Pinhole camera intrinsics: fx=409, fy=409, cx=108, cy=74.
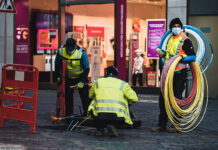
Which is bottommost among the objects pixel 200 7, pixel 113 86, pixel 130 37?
pixel 113 86

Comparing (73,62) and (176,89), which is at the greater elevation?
(73,62)

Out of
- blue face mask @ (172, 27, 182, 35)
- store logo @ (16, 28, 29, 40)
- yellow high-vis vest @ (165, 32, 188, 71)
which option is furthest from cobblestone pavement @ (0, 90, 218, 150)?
store logo @ (16, 28, 29, 40)

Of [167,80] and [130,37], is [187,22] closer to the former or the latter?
[130,37]

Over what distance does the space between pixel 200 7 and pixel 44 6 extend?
20.4ft

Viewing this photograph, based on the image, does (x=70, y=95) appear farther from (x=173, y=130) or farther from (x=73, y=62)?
(x=173, y=130)

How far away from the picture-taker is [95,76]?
1548cm

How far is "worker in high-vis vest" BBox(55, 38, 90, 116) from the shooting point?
8398mm

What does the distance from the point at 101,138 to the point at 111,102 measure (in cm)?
64

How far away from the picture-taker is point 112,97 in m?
7.02

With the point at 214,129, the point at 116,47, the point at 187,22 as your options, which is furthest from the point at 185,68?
the point at 116,47

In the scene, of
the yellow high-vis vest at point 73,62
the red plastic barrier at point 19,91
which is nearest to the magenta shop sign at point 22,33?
the yellow high-vis vest at point 73,62

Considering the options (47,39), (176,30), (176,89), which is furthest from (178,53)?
(47,39)

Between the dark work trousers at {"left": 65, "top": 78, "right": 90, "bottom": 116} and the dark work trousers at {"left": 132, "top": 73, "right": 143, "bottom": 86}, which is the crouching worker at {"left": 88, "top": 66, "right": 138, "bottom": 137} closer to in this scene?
the dark work trousers at {"left": 65, "top": 78, "right": 90, "bottom": 116}

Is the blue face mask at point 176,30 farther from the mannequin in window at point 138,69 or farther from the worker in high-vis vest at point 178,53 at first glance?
the mannequin in window at point 138,69
